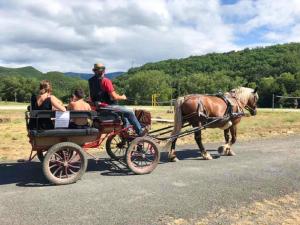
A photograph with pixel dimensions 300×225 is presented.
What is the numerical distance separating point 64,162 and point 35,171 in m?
1.34

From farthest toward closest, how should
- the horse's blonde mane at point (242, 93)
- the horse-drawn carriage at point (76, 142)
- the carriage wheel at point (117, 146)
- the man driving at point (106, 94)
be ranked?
the horse's blonde mane at point (242, 93) < the carriage wheel at point (117, 146) < the man driving at point (106, 94) < the horse-drawn carriage at point (76, 142)

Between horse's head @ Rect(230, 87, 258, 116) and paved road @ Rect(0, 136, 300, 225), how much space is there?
198 cm

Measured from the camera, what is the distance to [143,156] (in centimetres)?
831

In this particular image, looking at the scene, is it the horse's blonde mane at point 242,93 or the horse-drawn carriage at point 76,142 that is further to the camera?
the horse's blonde mane at point 242,93

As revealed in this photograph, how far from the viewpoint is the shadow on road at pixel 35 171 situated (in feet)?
24.8

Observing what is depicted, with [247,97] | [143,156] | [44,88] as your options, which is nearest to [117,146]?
[143,156]

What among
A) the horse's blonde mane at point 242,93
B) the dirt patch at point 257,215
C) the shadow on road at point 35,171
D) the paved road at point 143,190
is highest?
the horse's blonde mane at point 242,93

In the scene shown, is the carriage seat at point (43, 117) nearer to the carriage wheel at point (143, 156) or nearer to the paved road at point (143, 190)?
the paved road at point (143, 190)

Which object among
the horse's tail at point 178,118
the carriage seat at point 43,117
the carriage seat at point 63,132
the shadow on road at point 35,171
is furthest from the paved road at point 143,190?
the carriage seat at point 43,117

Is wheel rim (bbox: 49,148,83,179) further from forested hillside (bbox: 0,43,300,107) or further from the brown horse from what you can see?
forested hillside (bbox: 0,43,300,107)

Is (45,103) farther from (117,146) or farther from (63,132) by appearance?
(117,146)

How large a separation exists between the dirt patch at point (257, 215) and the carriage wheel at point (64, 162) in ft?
8.04

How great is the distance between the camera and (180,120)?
9.98 m

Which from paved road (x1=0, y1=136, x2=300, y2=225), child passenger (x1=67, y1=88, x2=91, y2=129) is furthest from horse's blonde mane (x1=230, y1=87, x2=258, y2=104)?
child passenger (x1=67, y1=88, x2=91, y2=129)
